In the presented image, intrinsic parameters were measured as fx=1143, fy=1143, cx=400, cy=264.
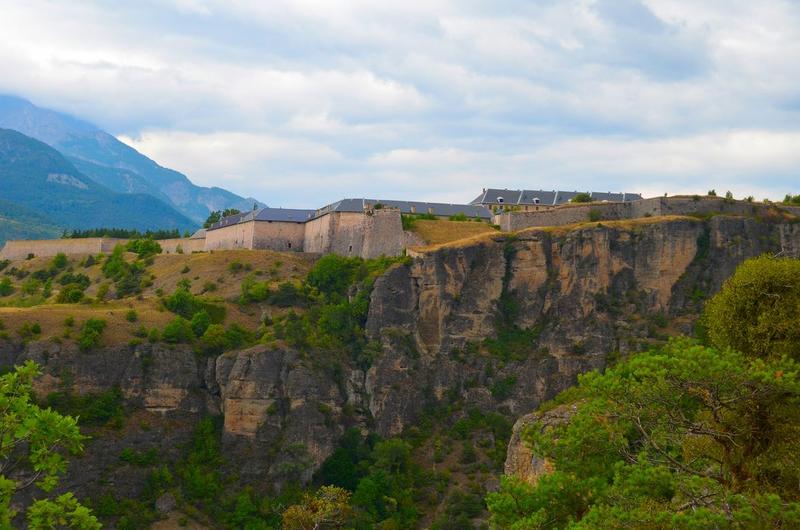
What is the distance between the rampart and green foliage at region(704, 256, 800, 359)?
65708 millimetres

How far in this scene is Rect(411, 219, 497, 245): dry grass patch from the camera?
98.2m

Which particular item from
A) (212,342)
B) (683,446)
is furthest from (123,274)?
(683,446)

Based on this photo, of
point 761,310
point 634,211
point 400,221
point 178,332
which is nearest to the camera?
point 761,310

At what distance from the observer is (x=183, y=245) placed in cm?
12094

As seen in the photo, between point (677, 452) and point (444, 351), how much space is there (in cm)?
6292

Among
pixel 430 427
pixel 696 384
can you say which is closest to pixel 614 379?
pixel 696 384

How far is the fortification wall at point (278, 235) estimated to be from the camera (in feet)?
357

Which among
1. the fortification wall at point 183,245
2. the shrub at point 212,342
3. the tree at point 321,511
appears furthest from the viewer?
the fortification wall at point 183,245

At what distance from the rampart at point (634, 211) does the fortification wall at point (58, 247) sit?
4751 cm

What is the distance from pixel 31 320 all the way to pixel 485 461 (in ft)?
117

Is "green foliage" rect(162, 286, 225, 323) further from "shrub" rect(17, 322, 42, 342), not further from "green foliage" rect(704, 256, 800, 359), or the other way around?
"green foliage" rect(704, 256, 800, 359)

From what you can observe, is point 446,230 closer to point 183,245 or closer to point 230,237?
point 230,237

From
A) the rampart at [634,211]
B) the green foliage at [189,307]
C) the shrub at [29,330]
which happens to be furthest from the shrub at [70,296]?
the rampart at [634,211]

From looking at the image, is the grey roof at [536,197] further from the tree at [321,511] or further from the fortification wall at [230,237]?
the tree at [321,511]
